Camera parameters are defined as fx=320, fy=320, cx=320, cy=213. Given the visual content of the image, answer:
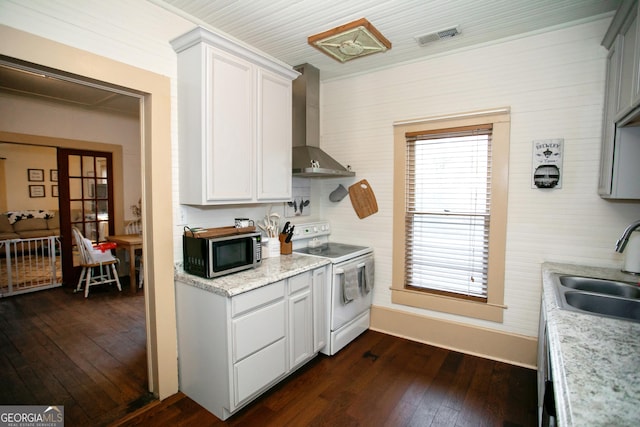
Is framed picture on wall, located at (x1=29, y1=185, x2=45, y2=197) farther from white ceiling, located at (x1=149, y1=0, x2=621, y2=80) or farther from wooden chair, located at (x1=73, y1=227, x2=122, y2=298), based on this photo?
white ceiling, located at (x1=149, y1=0, x2=621, y2=80)

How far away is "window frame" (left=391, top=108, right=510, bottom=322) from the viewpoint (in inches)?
106

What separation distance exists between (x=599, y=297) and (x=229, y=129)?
2.54 metres

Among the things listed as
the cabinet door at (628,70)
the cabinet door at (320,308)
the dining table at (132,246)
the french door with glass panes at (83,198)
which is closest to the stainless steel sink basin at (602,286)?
the cabinet door at (628,70)

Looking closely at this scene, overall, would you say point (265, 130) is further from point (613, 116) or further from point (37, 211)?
point (37, 211)

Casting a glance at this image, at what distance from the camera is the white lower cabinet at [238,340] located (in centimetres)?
201

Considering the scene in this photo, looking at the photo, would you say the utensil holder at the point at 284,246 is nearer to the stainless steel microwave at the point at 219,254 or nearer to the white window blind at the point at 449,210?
Result: the stainless steel microwave at the point at 219,254

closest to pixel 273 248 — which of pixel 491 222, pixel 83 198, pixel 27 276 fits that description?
pixel 491 222

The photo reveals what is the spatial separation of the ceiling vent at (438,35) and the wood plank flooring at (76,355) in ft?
11.4

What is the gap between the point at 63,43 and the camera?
1773 mm

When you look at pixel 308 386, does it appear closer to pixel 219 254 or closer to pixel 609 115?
pixel 219 254

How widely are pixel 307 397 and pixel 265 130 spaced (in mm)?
2078

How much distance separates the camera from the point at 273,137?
2.74 meters

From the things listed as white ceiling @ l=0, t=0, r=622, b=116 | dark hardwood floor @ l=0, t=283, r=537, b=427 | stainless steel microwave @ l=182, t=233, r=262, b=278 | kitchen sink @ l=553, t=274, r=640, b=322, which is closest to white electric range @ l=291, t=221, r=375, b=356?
dark hardwood floor @ l=0, t=283, r=537, b=427

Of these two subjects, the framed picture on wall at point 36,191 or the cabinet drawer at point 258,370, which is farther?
the framed picture on wall at point 36,191
